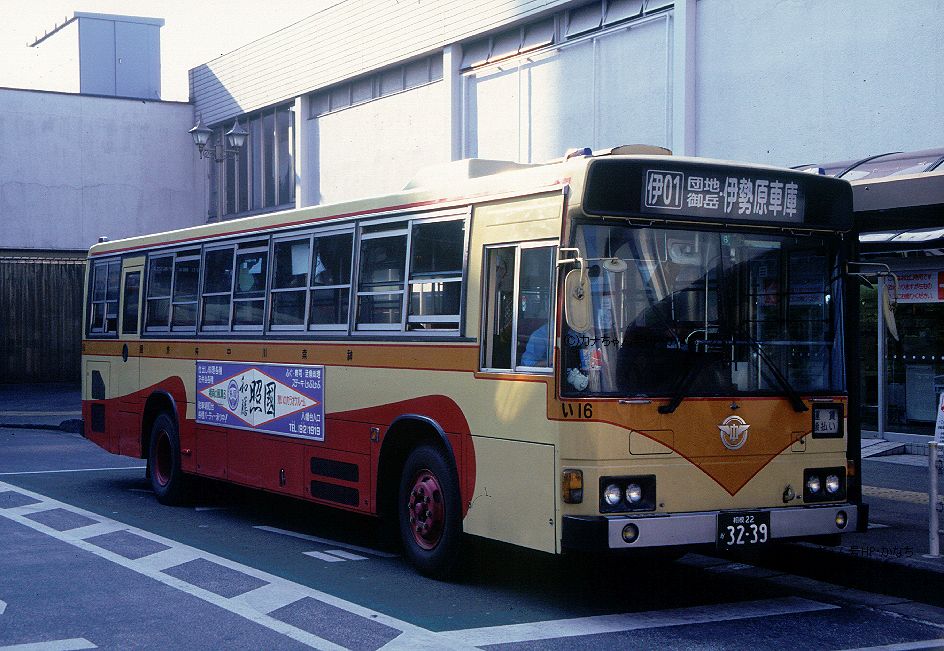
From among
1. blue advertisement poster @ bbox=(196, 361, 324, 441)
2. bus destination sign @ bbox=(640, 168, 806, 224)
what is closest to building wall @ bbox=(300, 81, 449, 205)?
blue advertisement poster @ bbox=(196, 361, 324, 441)

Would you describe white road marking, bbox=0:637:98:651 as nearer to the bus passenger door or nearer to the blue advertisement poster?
the blue advertisement poster

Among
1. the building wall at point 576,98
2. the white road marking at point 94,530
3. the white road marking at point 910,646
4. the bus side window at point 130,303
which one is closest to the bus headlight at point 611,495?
the white road marking at point 910,646

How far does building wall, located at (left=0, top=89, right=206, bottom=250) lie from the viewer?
113 feet

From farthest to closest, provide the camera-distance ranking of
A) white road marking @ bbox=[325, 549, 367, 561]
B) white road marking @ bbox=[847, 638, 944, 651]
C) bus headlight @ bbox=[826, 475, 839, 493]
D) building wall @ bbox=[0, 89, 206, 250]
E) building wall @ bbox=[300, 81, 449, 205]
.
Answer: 1. building wall @ bbox=[0, 89, 206, 250]
2. building wall @ bbox=[300, 81, 449, 205]
3. white road marking @ bbox=[325, 549, 367, 561]
4. bus headlight @ bbox=[826, 475, 839, 493]
5. white road marking @ bbox=[847, 638, 944, 651]

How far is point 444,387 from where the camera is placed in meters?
9.03

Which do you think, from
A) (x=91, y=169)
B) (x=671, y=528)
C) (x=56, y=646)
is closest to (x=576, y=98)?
(x=671, y=528)

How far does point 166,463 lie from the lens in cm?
1379

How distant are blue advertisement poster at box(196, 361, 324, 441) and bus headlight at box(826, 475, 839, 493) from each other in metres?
4.38

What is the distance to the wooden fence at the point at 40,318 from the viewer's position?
3559cm

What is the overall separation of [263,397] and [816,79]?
29.8 ft

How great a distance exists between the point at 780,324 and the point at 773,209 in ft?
2.61

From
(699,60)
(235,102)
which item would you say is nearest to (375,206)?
(699,60)

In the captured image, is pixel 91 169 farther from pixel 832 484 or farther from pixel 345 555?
pixel 832 484

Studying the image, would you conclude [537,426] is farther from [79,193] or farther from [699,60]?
[79,193]
